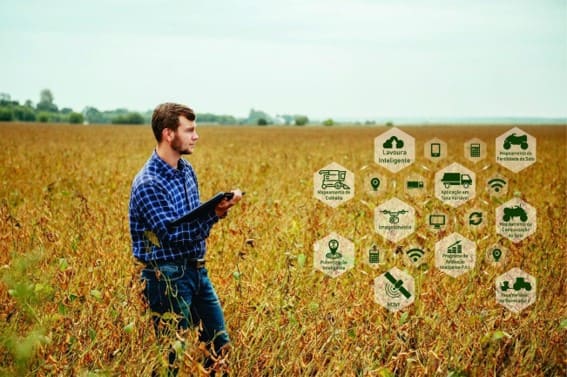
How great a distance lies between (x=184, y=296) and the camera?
2695mm

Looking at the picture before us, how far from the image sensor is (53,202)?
6.48 meters

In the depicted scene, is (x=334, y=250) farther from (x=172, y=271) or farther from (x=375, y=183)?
(x=375, y=183)

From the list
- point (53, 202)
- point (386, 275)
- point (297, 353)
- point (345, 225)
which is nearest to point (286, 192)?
point (345, 225)

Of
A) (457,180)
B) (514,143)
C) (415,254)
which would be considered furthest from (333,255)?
(514,143)

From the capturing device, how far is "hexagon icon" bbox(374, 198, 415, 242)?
16.4 ft

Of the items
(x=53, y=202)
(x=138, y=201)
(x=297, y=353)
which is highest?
(x=138, y=201)

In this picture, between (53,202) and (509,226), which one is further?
(53,202)

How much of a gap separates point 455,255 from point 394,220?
1.07 m

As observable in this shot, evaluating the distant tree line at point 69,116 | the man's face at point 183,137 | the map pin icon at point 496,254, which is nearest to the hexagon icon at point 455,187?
the map pin icon at point 496,254

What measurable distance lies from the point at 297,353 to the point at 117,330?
947mm

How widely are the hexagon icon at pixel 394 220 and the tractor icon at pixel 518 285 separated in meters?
1.07

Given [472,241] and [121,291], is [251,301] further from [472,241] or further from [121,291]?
[472,241]

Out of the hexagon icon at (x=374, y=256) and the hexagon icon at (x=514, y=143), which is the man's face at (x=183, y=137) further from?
the hexagon icon at (x=514, y=143)

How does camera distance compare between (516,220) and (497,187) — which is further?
(497,187)
